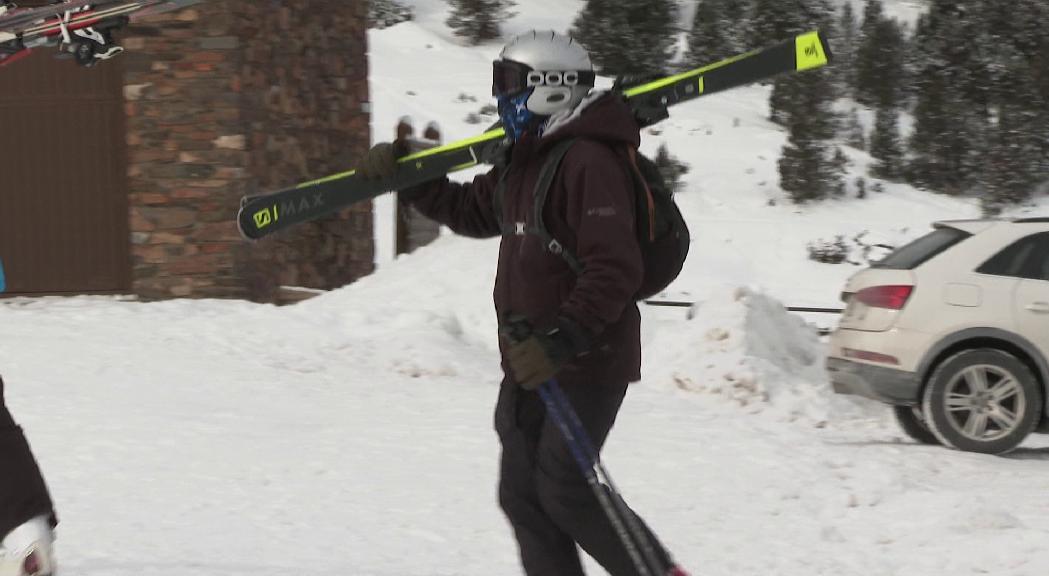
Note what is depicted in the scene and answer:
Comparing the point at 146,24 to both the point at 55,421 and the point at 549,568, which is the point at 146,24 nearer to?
the point at 55,421

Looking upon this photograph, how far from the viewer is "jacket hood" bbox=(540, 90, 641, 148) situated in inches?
149

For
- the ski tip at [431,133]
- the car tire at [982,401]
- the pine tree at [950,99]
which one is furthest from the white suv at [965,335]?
the pine tree at [950,99]

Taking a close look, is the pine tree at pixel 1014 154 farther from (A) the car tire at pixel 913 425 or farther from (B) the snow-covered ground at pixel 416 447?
(A) the car tire at pixel 913 425

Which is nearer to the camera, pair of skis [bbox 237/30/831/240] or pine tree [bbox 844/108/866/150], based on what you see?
pair of skis [bbox 237/30/831/240]

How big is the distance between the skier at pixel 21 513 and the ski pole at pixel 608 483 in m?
1.67

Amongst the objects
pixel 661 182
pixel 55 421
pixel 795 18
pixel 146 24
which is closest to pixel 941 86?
pixel 795 18

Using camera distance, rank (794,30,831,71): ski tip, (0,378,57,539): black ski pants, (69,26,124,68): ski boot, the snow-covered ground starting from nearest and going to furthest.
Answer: (0,378,57,539): black ski pants < (794,30,831,71): ski tip < the snow-covered ground < (69,26,124,68): ski boot

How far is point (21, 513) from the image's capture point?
4.40 m

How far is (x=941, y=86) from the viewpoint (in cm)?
3198

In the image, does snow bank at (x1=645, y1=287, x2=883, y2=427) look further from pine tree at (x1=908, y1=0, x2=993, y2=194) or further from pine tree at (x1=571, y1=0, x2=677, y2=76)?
pine tree at (x1=571, y1=0, x2=677, y2=76)

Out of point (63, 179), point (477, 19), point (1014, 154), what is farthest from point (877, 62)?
point (63, 179)

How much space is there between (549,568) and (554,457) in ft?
1.06

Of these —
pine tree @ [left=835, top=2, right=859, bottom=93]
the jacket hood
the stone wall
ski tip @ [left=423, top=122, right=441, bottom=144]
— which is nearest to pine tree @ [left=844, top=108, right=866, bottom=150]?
pine tree @ [left=835, top=2, right=859, bottom=93]

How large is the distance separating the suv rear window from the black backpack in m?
5.10
